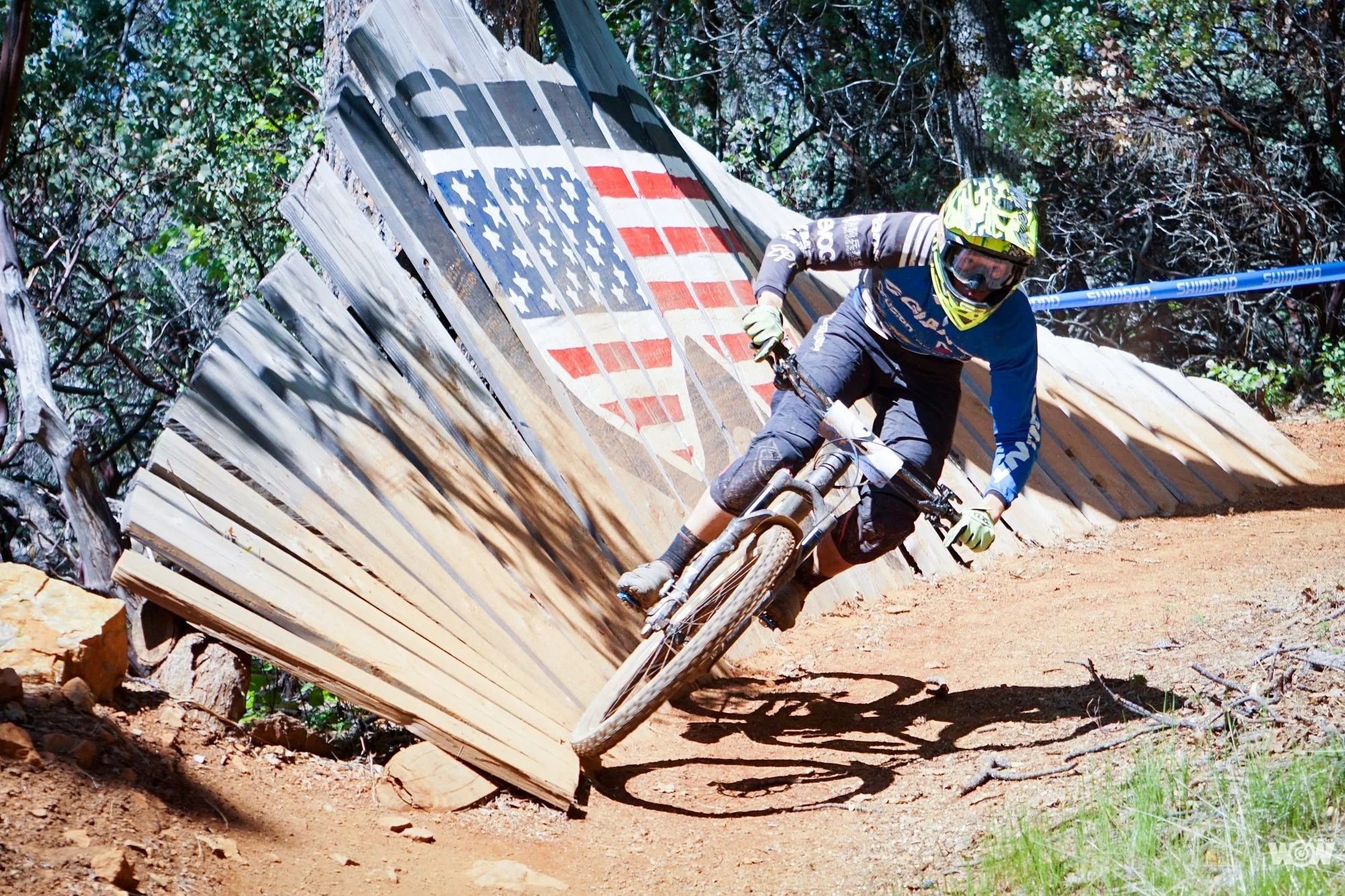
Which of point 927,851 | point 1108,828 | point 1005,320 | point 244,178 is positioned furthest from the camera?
point 244,178

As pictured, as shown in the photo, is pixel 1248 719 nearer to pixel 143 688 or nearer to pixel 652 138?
pixel 143 688

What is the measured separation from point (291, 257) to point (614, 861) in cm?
253

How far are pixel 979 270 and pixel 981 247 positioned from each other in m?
0.09

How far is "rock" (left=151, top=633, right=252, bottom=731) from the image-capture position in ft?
11.7

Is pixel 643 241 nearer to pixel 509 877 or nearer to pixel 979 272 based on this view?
pixel 979 272

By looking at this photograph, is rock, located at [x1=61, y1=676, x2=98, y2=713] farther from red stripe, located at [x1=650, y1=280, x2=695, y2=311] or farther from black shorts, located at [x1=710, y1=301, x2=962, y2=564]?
red stripe, located at [x1=650, y1=280, x2=695, y2=311]

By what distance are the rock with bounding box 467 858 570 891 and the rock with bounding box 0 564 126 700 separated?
3.83 ft

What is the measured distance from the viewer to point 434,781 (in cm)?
355

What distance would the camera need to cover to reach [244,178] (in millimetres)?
9969

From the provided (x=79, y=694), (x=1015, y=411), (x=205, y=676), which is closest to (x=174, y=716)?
(x=205, y=676)

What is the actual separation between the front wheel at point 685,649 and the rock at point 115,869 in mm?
1416

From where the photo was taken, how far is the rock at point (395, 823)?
3.32m

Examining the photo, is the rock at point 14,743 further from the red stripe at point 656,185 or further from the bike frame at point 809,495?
the red stripe at point 656,185

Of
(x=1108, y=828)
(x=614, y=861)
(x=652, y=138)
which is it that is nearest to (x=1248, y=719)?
(x=1108, y=828)
